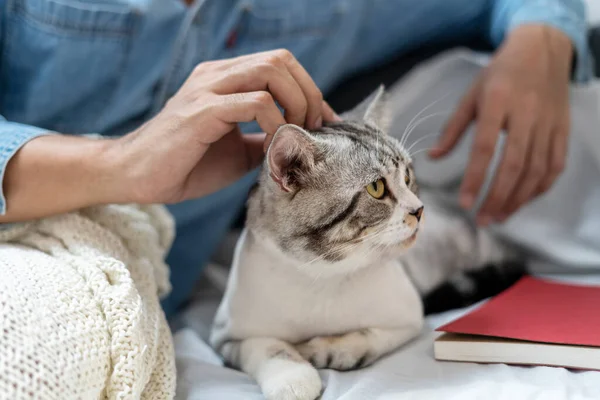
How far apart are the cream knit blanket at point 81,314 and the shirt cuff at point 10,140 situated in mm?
84

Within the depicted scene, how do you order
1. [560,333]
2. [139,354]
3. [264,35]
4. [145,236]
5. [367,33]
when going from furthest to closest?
1. [367,33]
2. [264,35]
3. [145,236]
4. [560,333]
5. [139,354]

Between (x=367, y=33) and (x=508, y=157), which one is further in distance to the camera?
(x=367, y=33)

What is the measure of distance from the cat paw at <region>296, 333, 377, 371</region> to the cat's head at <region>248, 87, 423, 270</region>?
5.3 inches

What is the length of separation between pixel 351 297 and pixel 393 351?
0.11 m

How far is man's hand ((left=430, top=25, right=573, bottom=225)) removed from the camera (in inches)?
44.7

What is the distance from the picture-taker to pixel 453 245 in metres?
1.29

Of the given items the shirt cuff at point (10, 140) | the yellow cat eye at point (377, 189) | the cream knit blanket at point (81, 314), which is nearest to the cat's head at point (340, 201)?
the yellow cat eye at point (377, 189)

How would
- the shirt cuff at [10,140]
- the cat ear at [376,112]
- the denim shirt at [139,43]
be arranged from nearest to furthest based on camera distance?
the shirt cuff at [10,140]
the cat ear at [376,112]
the denim shirt at [139,43]

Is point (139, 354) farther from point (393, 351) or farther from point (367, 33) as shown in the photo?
point (367, 33)

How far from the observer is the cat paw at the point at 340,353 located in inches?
32.1

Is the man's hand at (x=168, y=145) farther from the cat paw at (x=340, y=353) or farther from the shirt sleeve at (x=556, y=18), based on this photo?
the shirt sleeve at (x=556, y=18)

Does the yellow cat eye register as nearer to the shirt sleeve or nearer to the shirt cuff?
the shirt cuff

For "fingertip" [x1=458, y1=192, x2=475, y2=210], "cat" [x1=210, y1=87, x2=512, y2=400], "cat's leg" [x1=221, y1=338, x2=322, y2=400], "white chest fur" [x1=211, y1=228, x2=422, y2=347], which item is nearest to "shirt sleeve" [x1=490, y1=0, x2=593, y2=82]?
"fingertip" [x1=458, y1=192, x2=475, y2=210]


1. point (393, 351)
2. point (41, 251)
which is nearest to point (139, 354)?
point (41, 251)
